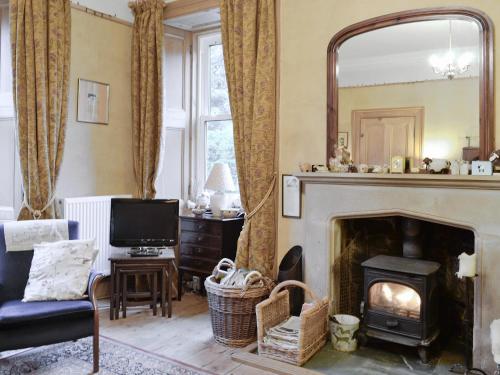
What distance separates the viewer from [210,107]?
4.95m

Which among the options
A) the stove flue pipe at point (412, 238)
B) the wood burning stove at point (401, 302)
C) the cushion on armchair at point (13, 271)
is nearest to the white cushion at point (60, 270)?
the cushion on armchair at point (13, 271)

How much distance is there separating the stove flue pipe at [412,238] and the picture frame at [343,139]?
0.67 meters

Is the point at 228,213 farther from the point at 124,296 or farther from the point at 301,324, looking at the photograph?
A: the point at 301,324

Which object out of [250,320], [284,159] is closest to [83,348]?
[250,320]

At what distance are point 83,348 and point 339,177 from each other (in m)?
2.15

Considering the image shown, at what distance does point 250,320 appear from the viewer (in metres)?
3.27

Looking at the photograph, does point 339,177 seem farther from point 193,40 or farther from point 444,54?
point 193,40

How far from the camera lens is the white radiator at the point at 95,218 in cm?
405

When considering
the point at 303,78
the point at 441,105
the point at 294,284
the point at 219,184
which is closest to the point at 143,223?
the point at 219,184

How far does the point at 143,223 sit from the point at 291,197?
4.42 feet

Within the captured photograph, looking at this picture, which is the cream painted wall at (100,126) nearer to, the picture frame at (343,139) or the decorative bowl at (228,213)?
the decorative bowl at (228,213)

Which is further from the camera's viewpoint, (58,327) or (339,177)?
(339,177)

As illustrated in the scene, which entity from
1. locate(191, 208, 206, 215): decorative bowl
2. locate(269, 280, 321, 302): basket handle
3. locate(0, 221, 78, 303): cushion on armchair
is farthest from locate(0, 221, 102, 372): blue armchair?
A: locate(191, 208, 206, 215): decorative bowl

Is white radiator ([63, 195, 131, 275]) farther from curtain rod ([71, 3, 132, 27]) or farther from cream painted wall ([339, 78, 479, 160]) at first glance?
cream painted wall ([339, 78, 479, 160])
